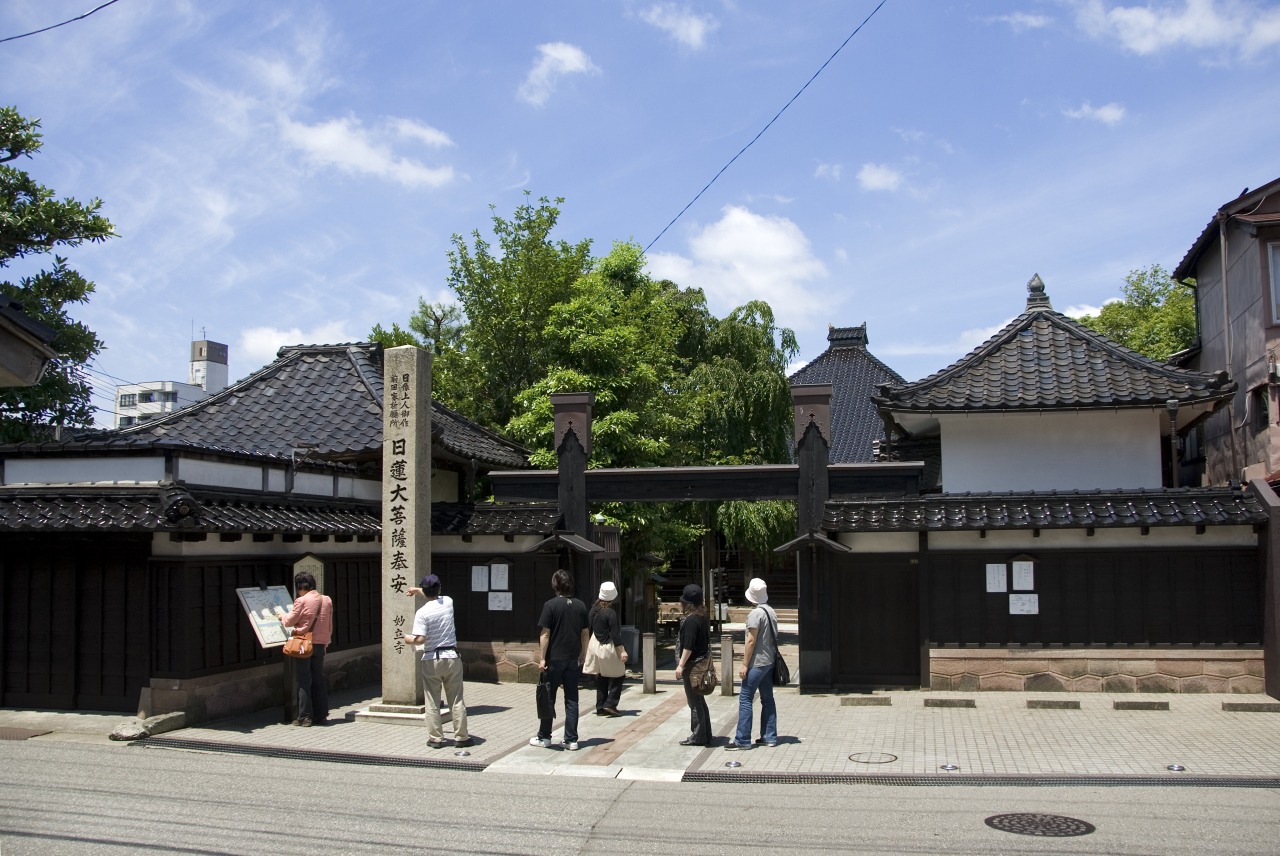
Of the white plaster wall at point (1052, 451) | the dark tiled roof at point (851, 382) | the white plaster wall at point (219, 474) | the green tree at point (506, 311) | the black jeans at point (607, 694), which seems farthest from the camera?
the dark tiled roof at point (851, 382)

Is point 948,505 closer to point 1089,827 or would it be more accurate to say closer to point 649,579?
point 1089,827

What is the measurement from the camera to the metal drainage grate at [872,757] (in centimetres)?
1113

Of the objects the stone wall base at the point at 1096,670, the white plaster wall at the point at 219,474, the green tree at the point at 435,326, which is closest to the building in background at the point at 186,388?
the green tree at the point at 435,326

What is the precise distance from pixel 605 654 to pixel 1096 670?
7.86 m

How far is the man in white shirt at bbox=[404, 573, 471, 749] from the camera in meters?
12.0

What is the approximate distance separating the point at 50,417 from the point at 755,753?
19.3 metres

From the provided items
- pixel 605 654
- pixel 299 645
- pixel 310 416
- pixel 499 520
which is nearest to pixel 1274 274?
pixel 605 654

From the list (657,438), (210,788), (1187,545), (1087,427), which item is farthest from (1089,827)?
(657,438)

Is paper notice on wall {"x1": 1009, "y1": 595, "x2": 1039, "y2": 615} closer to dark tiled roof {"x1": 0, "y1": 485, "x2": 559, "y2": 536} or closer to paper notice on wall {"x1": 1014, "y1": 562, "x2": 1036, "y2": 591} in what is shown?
paper notice on wall {"x1": 1014, "y1": 562, "x2": 1036, "y2": 591}

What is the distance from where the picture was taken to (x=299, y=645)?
13047 mm

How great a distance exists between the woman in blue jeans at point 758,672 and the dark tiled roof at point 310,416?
8.71 meters

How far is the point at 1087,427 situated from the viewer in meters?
18.6

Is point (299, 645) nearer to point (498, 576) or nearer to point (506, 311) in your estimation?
point (498, 576)

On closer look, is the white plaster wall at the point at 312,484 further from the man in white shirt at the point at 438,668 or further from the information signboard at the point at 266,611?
the man in white shirt at the point at 438,668
